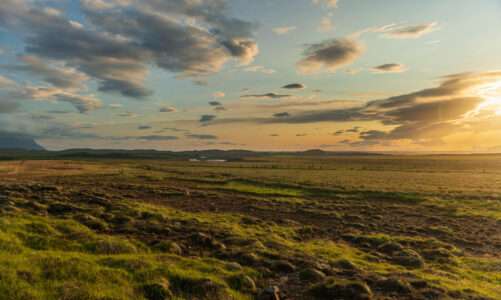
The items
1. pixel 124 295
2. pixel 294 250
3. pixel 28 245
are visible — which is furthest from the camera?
pixel 294 250

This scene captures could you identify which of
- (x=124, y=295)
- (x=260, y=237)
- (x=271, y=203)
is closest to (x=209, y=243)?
(x=260, y=237)

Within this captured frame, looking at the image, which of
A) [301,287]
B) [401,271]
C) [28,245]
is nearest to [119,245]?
[28,245]

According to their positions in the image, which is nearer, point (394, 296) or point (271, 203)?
point (394, 296)

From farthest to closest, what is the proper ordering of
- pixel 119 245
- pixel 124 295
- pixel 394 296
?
pixel 119 245, pixel 394 296, pixel 124 295

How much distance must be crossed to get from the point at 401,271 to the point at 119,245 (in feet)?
44.1

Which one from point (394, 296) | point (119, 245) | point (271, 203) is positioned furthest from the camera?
point (271, 203)

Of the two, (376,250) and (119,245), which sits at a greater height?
(119,245)

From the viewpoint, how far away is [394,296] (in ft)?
34.6

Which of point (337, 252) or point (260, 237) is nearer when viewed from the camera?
point (337, 252)

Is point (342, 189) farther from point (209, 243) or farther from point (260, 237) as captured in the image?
point (209, 243)

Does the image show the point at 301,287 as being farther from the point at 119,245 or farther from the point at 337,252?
the point at 119,245

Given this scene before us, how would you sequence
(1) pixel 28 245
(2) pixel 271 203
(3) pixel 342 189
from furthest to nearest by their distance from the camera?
(3) pixel 342 189 → (2) pixel 271 203 → (1) pixel 28 245

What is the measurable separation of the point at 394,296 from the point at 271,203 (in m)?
24.5

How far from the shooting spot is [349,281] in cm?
1120
